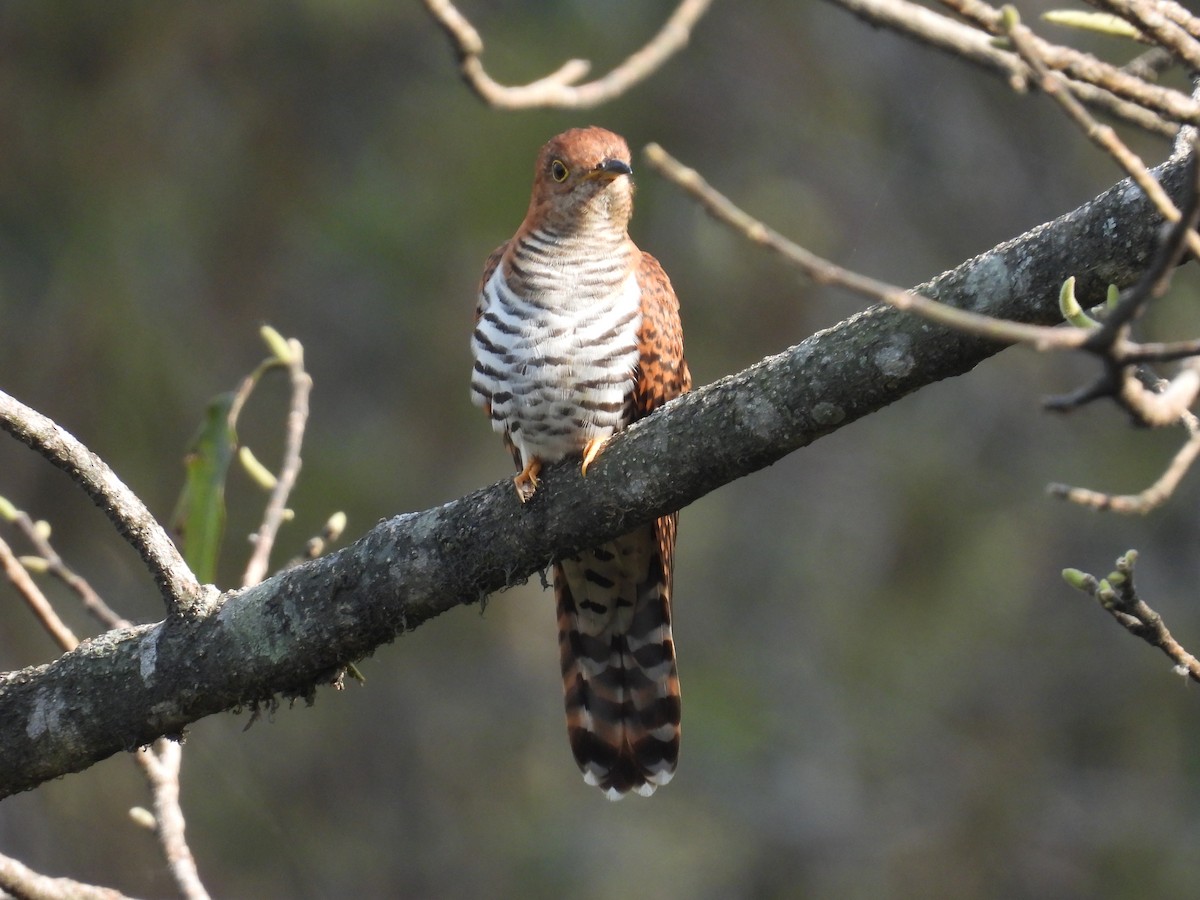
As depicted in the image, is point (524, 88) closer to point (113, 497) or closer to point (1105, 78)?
point (1105, 78)

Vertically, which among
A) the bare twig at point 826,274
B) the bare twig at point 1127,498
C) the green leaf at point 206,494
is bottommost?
the green leaf at point 206,494

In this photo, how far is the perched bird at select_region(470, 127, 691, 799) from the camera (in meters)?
2.91

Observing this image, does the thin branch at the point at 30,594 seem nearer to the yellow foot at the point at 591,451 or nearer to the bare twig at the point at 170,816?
the bare twig at the point at 170,816

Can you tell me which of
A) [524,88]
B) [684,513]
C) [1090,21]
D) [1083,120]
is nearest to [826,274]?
[1083,120]

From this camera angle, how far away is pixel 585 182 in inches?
127

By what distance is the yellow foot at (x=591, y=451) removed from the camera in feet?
7.83

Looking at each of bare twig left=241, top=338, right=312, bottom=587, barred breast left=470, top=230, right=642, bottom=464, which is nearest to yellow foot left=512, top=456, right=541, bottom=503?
barred breast left=470, top=230, right=642, bottom=464

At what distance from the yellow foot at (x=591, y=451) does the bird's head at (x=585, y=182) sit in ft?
2.18

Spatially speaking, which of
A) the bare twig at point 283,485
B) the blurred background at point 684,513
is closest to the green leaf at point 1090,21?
the bare twig at point 283,485

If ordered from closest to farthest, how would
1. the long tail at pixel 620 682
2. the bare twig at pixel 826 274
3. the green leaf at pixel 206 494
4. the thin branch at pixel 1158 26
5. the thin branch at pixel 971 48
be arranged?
the bare twig at pixel 826 274 → the thin branch at pixel 1158 26 → the thin branch at pixel 971 48 → the green leaf at pixel 206 494 → the long tail at pixel 620 682

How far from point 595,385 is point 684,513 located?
528 centimetres

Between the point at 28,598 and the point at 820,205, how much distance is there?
19.1ft

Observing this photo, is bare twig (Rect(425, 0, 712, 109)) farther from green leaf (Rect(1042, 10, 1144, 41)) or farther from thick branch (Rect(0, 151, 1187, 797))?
thick branch (Rect(0, 151, 1187, 797))

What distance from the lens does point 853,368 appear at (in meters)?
2.04
